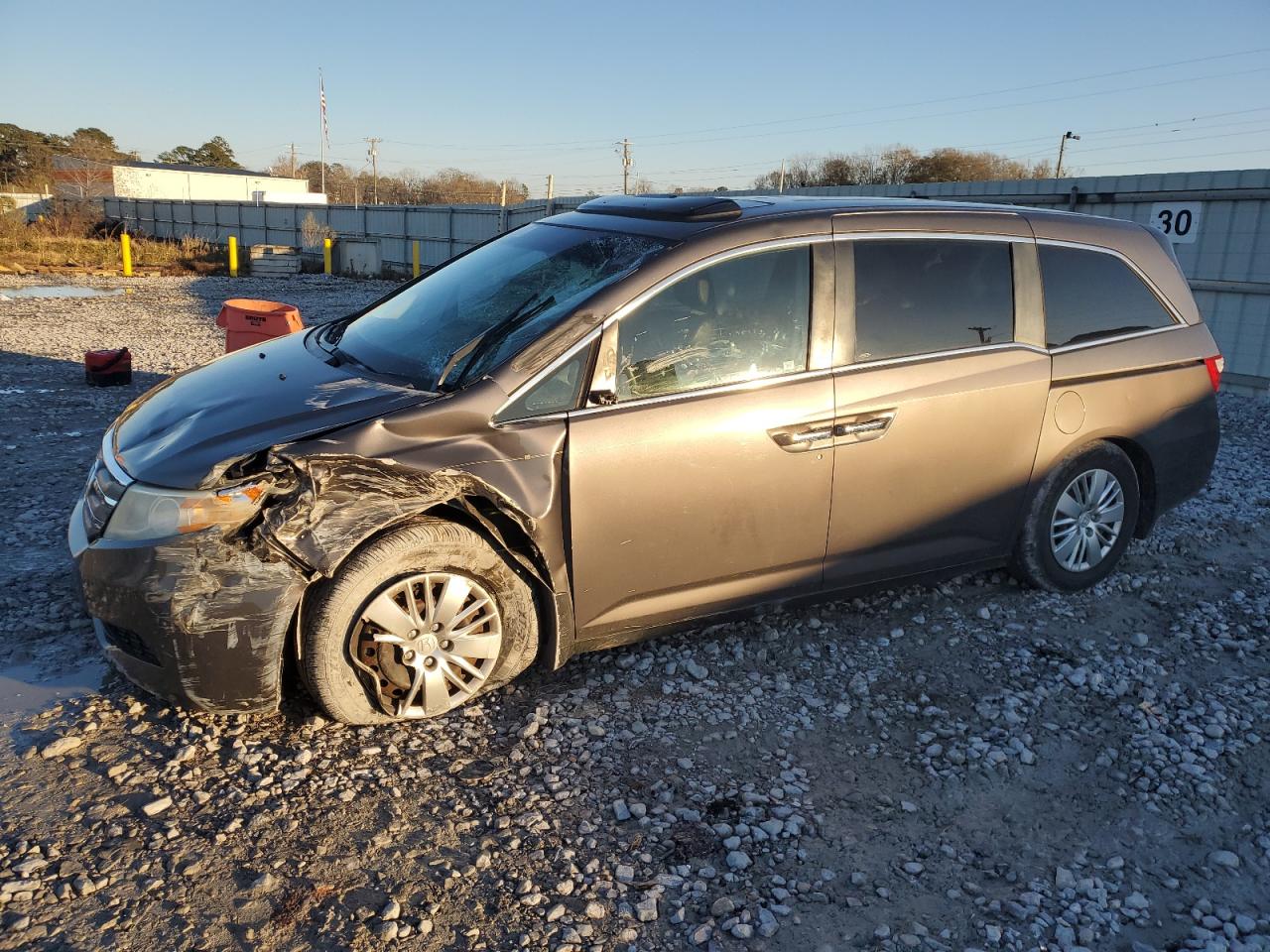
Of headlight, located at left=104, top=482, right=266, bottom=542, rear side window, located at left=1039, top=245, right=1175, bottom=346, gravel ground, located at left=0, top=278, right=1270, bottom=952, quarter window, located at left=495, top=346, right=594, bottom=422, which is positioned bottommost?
gravel ground, located at left=0, top=278, right=1270, bottom=952

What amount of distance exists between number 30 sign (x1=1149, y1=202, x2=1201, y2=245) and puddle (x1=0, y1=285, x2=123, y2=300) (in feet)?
65.7

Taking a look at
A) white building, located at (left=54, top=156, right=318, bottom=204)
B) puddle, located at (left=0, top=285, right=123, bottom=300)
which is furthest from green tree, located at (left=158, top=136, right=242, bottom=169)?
puddle, located at (left=0, top=285, right=123, bottom=300)

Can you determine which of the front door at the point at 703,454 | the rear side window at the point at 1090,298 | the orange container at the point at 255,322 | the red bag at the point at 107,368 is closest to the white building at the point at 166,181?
the red bag at the point at 107,368

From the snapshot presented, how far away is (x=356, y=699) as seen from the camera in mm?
3281

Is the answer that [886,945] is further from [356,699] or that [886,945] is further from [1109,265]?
[1109,265]

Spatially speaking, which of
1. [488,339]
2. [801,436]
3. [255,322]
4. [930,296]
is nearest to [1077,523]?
[930,296]

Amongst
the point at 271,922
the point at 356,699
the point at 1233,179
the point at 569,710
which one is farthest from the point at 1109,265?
the point at 1233,179

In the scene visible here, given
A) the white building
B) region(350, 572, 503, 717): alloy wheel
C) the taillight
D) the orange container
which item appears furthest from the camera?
the white building

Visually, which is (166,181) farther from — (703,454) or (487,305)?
(703,454)

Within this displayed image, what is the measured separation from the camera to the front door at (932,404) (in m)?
3.89

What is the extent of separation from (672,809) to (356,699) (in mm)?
1198

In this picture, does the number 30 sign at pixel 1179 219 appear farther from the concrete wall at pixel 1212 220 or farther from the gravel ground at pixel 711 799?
the gravel ground at pixel 711 799

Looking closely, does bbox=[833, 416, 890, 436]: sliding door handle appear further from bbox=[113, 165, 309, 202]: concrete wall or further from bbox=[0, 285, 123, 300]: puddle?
bbox=[113, 165, 309, 202]: concrete wall

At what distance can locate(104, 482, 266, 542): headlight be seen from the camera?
3021 mm
